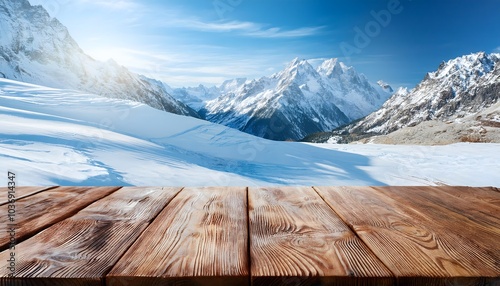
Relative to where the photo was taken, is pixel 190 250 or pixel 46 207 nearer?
pixel 190 250

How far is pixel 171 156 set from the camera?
22.8 feet

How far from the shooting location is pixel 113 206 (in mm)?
1632

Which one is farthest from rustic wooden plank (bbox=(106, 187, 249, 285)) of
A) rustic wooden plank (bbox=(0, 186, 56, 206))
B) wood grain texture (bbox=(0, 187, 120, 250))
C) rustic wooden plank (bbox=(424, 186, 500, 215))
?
rustic wooden plank (bbox=(424, 186, 500, 215))

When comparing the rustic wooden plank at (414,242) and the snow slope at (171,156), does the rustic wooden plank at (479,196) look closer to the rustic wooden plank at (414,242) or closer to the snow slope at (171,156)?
the rustic wooden plank at (414,242)

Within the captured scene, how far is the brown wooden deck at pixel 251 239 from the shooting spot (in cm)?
87

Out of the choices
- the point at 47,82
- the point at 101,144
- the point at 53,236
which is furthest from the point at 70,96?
the point at 47,82

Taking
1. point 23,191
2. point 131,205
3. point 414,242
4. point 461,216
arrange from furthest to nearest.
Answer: point 23,191, point 131,205, point 461,216, point 414,242

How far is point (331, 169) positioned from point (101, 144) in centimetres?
529

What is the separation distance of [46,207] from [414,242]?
68.3 inches

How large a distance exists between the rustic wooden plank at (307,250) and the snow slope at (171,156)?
3.53 m
